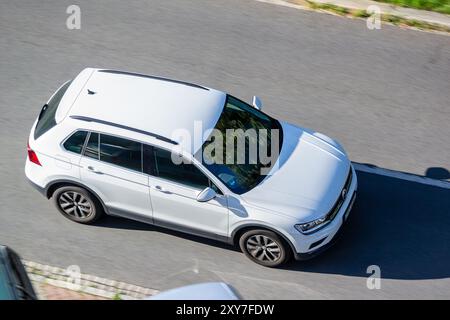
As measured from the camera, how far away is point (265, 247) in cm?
1027

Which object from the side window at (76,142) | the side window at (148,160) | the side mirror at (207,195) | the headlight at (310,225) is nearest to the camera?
the side mirror at (207,195)

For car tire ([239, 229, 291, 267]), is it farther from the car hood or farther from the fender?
the fender

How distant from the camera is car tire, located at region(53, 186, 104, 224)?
10656 mm

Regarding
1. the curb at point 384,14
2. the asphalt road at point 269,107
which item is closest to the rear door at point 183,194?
the asphalt road at point 269,107

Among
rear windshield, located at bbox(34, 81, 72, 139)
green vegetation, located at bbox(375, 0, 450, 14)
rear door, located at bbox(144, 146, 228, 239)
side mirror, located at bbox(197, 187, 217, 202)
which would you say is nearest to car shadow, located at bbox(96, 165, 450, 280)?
rear door, located at bbox(144, 146, 228, 239)

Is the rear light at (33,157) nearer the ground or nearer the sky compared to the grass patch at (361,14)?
nearer the ground

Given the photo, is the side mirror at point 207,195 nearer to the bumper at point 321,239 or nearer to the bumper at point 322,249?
the bumper at point 321,239

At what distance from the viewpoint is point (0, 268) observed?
28.1ft

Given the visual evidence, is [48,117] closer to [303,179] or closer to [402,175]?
[303,179]

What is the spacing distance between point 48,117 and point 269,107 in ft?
12.3

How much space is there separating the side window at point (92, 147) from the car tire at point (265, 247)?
85.3 inches

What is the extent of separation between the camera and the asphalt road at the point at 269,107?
10516 millimetres

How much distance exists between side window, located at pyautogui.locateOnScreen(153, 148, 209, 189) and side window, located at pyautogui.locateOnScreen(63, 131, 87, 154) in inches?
40.0
